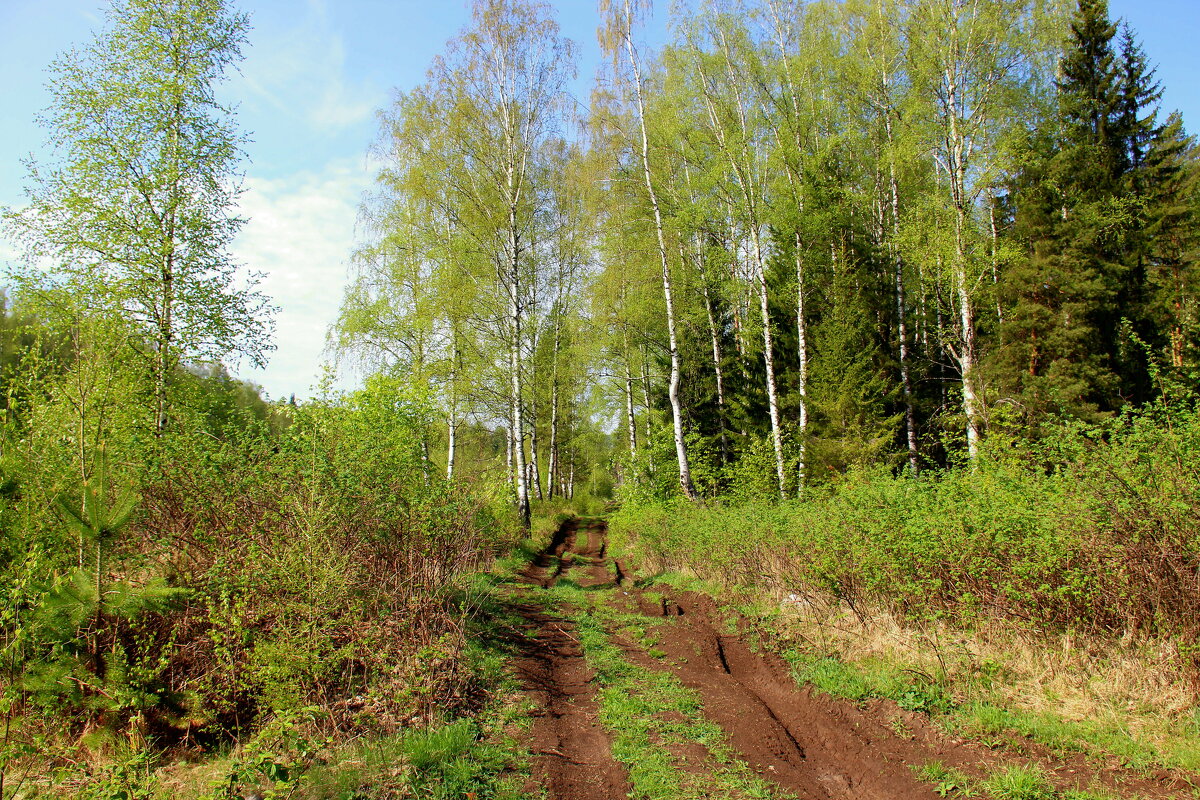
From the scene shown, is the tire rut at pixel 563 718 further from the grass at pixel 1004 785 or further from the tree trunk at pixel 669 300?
the tree trunk at pixel 669 300

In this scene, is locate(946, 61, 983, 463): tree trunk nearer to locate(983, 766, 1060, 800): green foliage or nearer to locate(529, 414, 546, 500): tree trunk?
locate(983, 766, 1060, 800): green foliage

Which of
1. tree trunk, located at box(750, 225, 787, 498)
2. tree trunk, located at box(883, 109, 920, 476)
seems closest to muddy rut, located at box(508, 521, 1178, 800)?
tree trunk, located at box(750, 225, 787, 498)

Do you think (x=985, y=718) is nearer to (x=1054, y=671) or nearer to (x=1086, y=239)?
(x=1054, y=671)

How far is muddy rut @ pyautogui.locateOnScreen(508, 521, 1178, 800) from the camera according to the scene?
4.27 metres

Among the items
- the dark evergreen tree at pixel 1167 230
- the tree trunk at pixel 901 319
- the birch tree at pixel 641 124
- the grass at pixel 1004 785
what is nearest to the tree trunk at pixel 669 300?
the birch tree at pixel 641 124

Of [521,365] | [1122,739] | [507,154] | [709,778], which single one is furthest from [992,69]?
[709,778]

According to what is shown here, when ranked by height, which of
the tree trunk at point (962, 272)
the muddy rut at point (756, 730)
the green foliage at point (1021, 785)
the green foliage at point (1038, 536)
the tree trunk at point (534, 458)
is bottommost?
the muddy rut at point (756, 730)

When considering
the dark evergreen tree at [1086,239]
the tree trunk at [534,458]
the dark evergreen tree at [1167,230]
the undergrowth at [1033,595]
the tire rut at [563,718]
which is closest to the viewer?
the tire rut at [563,718]

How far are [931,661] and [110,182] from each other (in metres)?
13.7

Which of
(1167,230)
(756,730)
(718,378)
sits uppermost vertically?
(1167,230)

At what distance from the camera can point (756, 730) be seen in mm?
5199

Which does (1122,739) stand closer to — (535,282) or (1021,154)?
(1021,154)

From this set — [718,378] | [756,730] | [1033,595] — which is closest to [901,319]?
[718,378]

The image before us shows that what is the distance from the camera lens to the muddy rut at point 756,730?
427 cm
